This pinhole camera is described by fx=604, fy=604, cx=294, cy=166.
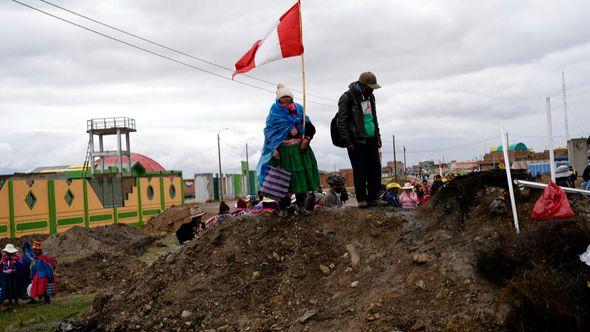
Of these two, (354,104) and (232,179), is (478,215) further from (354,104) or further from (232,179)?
(232,179)

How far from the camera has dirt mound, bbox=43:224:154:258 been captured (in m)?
18.9

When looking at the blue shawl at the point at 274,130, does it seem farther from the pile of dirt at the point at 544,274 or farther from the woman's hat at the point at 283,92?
the pile of dirt at the point at 544,274

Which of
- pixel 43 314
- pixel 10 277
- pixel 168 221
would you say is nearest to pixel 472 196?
pixel 43 314

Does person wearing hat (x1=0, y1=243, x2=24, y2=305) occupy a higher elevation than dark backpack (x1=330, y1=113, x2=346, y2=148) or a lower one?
lower

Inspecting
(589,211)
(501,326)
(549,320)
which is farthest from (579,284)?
(589,211)

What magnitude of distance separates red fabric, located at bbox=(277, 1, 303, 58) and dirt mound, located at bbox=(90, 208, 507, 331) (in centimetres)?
222

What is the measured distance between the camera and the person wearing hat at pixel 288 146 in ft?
24.8

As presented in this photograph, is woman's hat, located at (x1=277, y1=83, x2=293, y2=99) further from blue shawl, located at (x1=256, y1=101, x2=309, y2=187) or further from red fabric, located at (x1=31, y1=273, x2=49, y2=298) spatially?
red fabric, located at (x1=31, y1=273, x2=49, y2=298)

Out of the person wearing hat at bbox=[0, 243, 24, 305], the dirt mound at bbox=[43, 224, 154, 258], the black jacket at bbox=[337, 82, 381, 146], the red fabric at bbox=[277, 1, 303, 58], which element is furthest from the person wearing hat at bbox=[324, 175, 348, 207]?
the dirt mound at bbox=[43, 224, 154, 258]

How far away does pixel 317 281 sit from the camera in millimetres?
6590

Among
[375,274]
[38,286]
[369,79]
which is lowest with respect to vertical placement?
[38,286]

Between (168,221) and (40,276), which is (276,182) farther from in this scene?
(168,221)

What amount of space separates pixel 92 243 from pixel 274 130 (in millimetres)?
14346

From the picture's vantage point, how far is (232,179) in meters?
53.9
